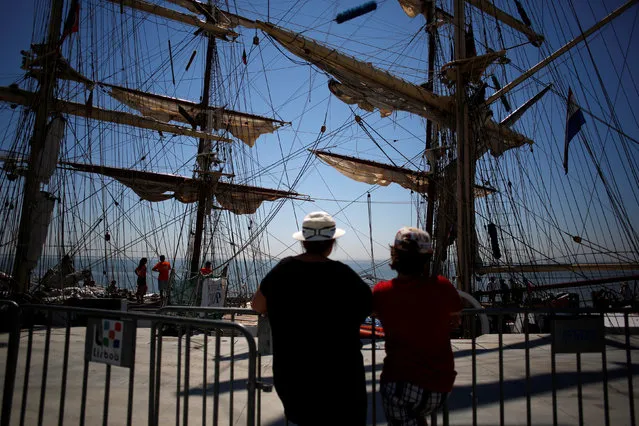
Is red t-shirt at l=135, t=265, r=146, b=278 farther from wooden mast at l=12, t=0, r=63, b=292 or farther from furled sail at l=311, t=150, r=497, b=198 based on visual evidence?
furled sail at l=311, t=150, r=497, b=198

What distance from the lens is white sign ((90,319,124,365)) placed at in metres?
2.73

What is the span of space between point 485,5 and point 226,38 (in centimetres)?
1579

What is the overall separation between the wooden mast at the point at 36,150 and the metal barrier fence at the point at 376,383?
8944mm

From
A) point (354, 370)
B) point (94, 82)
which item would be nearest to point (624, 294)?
point (354, 370)

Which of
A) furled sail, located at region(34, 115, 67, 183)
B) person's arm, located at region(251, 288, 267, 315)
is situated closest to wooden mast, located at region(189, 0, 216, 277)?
furled sail, located at region(34, 115, 67, 183)

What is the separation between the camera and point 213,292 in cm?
1223

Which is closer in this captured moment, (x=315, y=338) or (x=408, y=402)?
(x=315, y=338)

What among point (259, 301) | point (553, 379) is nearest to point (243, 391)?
point (259, 301)

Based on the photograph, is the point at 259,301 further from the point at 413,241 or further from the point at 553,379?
the point at 553,379

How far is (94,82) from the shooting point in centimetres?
1714

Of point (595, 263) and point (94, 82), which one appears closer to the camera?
point (94, 82)

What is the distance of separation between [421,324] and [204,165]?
25308mm

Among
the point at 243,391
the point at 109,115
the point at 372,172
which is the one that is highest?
the point at 109,115

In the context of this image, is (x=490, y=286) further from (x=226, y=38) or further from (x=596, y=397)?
(x=226, y=38)
